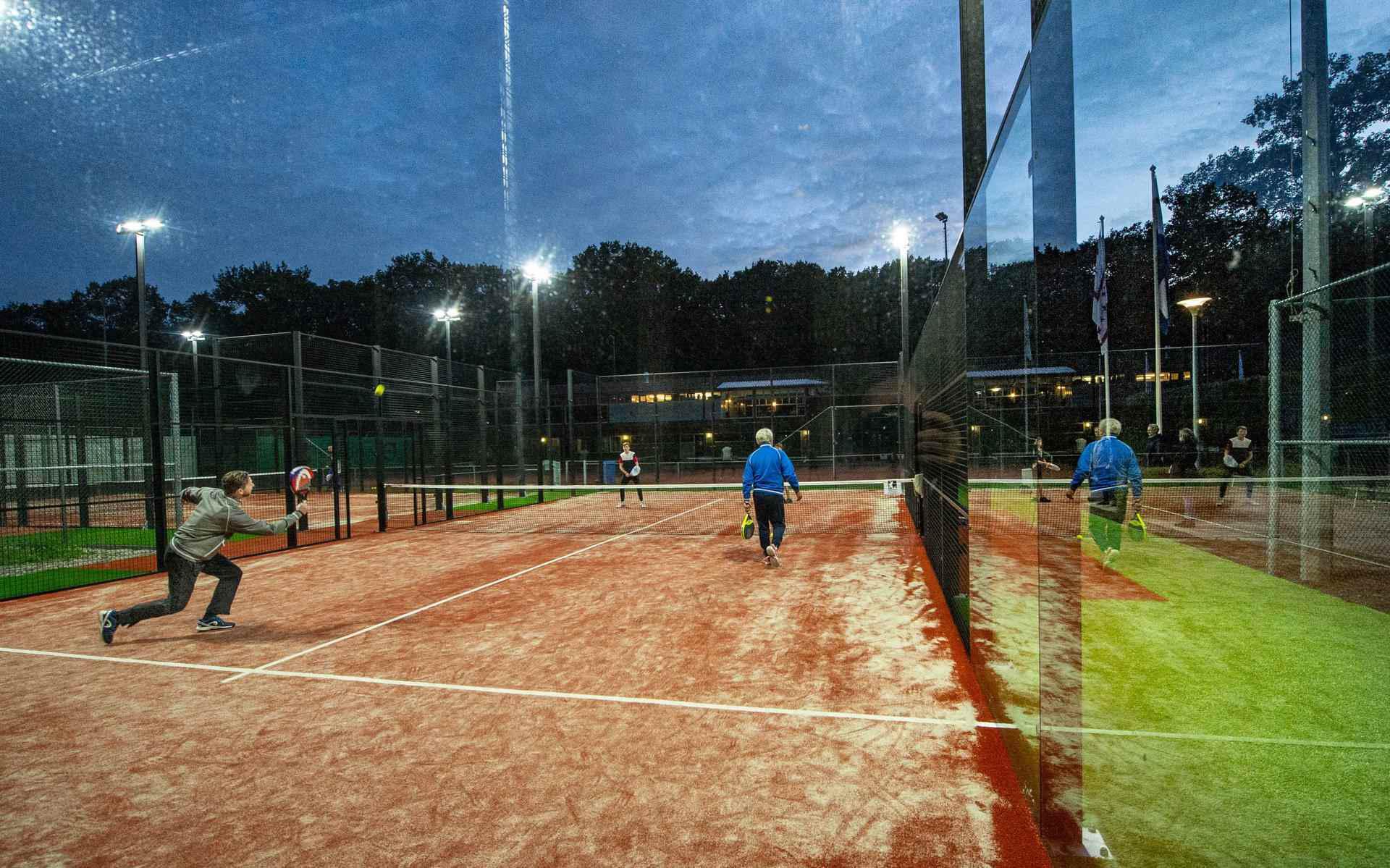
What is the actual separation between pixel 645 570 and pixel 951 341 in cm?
517

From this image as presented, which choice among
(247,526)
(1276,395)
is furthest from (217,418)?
(1276,395)

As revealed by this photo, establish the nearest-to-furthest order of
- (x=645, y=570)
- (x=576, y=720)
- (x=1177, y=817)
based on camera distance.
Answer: (x=1177, y=817) → (x=576, y=720) → (x=645, y=570)

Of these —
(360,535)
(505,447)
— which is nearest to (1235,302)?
(360,535)

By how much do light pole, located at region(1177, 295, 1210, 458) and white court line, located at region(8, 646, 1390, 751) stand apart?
370 centimetres

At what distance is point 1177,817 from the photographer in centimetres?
287

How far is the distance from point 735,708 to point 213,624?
565cm

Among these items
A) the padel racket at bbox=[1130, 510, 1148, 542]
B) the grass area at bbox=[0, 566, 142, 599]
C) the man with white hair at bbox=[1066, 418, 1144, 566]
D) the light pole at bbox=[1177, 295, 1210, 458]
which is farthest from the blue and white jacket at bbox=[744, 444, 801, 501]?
the grass area at bbox=[0, 566, 142, 599]

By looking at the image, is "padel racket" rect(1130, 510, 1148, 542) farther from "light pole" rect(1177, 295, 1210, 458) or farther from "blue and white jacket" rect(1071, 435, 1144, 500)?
"light pole" rect(1177, 295, 1210, 458)

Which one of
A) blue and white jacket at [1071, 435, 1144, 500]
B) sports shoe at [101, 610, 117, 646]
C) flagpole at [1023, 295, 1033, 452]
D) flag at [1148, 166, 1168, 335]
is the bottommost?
sports shoe at [101, 610, 117, 646]

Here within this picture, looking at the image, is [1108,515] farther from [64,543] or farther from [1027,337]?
[64,543]

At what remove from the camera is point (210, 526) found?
6371 millimetres

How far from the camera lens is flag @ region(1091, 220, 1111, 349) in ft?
10.2

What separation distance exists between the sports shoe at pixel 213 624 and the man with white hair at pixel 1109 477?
899 centimetres

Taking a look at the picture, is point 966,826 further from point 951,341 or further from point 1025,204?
point 951,341
